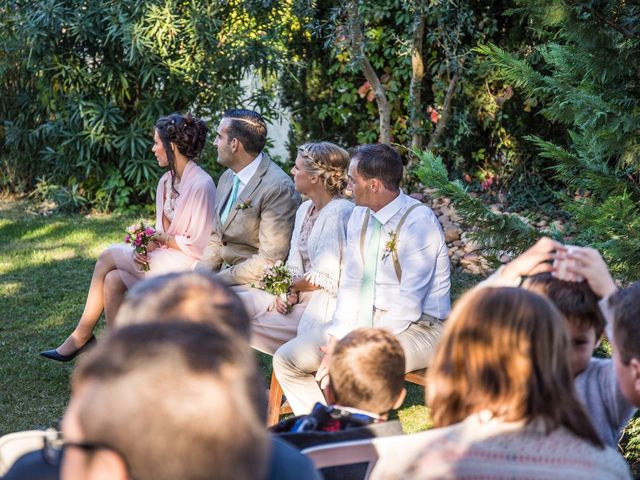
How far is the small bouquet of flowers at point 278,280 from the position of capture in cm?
444

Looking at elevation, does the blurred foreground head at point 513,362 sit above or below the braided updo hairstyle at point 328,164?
above

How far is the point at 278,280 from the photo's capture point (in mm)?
4441

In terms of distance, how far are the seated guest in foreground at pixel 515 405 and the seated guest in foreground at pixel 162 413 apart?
2.15 feet

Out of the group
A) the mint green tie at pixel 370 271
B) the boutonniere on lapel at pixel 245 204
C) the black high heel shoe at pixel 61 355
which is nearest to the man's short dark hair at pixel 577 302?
the mint green tie at pixel 370 271

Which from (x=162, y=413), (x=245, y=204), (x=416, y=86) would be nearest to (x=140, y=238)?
(x=245, y=204)

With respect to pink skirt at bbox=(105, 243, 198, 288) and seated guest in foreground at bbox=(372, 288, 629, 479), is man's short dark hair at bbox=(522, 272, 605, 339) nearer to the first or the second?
seated guest in foreground at bbox=(372, 288, 629, 479)

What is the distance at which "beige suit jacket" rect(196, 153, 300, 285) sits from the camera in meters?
4.83

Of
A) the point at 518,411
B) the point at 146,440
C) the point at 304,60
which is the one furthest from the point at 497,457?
the point at 304,60

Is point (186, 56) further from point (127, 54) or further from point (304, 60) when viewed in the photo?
point (304, 60)

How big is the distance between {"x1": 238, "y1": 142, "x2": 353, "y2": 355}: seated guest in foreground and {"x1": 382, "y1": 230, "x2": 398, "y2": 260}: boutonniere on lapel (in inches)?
13.6

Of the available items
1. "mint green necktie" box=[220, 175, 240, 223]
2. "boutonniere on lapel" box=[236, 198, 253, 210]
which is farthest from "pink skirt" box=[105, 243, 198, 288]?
"boutonniere on lapel" box=[236, 198, 253, 210]

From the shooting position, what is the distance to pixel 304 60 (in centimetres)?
1145

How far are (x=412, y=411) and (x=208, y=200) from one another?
1737 mm

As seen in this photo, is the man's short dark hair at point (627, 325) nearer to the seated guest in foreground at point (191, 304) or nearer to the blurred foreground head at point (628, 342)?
the blurred foreground head at point (628, 342)
